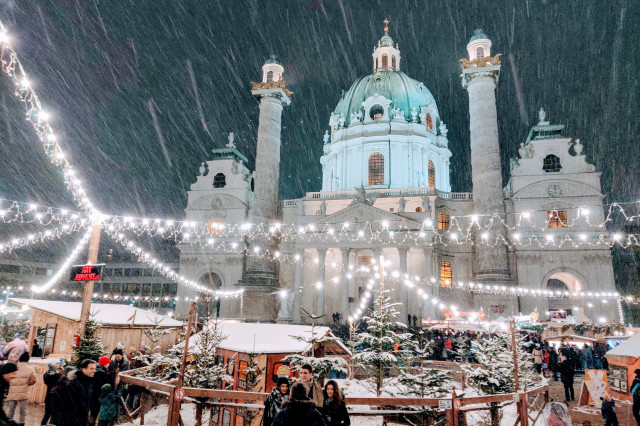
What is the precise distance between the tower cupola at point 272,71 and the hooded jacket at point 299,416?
161ft

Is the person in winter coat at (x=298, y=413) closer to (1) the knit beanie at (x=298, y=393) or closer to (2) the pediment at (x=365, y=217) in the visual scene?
(1) the knit beanie at (x=298, y=393)

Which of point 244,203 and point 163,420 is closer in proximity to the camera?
point 163,420

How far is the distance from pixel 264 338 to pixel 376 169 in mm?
43825

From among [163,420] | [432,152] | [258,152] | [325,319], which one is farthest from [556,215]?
[163,420]

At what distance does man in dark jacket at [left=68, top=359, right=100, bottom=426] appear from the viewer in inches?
287

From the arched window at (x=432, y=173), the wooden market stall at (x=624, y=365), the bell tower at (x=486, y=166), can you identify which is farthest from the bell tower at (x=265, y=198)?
the wooden market stall at (x=624, y=365)

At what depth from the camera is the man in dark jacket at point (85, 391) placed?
7293 mm

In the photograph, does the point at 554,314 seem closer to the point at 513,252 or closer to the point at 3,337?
the point at 513,252

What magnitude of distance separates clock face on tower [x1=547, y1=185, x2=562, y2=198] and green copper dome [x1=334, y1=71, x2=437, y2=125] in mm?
21493

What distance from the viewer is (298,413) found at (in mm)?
5266

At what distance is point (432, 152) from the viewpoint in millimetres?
56969

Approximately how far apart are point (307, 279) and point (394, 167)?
769 inches

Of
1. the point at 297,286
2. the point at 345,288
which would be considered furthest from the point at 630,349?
the point at 297,286

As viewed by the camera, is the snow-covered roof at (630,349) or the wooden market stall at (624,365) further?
the wooden market stall at (624,365)
